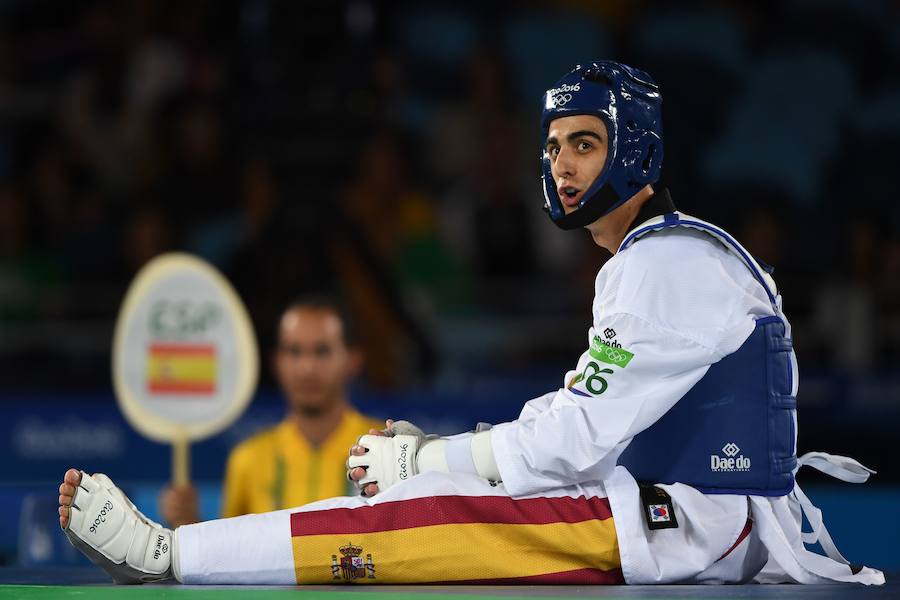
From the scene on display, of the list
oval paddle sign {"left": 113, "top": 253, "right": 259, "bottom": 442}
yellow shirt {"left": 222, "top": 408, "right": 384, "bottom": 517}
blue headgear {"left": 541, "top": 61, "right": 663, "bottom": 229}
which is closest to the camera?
blue headgear {"left": 541, "top": 61, "right": 663, "bottom": 229}

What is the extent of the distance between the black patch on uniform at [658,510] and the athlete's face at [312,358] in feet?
8.40

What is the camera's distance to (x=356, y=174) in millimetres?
9742

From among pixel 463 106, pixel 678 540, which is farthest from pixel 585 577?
pixel 463 106

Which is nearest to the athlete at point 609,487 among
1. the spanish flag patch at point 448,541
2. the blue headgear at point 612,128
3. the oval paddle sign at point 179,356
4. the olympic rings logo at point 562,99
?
the spanish flag patch at point 448,541

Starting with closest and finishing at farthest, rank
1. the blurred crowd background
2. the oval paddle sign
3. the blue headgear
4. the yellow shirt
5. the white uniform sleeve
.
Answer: the white uniform sleeve
the blue headgear
the oval paddle sign
the yellow shirt
the blurred crowd background

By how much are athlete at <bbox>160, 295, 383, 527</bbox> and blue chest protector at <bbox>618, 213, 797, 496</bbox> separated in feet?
7.90

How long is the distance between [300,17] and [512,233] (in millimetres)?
2298

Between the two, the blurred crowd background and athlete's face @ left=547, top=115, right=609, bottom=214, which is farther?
the blurred crowd background

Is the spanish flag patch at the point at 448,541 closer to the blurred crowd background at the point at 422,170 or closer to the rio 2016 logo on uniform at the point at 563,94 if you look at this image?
the rio 2016 logo on uniform at the point at 563,94

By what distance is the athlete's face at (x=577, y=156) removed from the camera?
4023mm

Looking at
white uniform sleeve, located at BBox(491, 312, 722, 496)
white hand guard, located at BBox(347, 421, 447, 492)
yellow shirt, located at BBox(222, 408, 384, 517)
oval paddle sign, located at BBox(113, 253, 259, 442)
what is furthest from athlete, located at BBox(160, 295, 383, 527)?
white uniform sleeve, located at BBox(491, 312, 722, 496)

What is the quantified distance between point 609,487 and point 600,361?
1.23 feet

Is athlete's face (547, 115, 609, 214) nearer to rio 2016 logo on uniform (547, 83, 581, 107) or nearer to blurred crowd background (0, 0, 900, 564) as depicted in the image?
rio 2016 logo on uniform (547, 83, 581, 107)

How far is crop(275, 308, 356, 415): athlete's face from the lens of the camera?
6.05m
